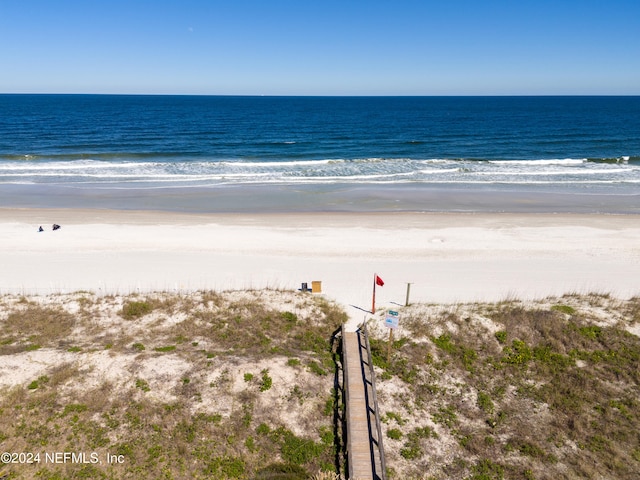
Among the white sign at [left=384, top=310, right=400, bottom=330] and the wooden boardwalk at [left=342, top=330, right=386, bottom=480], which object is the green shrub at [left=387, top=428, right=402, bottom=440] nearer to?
the wooden boardwalk at [left=342, top=330, right=386, bottom=480]

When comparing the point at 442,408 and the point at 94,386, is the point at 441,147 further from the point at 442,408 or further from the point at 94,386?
the point at 94,386

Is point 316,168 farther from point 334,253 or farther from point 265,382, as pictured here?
point 265,382

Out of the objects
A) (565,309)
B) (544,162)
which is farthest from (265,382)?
(544,162)

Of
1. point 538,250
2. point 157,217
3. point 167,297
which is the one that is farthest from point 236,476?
point 157,217

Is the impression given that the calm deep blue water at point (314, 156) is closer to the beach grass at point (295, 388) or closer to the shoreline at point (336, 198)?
the shoreline at point (336, 198)

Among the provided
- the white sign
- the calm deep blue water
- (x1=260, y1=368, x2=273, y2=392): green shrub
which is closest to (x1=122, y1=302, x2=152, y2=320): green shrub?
(x1=260, y1=368, x2=273, y2=392): green shrub
